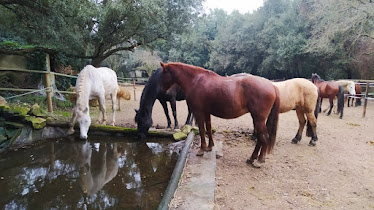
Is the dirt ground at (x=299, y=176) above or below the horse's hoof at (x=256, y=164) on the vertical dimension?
below

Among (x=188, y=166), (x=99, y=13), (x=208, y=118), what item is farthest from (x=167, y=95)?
Answer: (x=99, y=13)

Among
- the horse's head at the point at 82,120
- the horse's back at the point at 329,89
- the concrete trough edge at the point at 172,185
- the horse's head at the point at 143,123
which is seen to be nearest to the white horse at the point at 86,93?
the horse's head at the point at 82,120

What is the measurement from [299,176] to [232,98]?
132 cm

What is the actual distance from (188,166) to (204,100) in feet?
2.98

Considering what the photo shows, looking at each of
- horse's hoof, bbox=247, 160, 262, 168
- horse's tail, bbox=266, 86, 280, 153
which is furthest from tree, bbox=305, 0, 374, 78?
horse's hoof, bbox=247, 160, 262, 168

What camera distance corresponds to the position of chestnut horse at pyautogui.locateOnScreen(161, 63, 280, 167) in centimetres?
270

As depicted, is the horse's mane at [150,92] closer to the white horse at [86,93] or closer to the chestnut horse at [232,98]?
the chestnut horse at [232,98]

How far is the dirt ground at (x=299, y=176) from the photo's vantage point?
2.11 meters

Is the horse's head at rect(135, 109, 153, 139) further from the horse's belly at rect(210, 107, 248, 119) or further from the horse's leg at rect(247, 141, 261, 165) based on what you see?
the horse's leg at rect(247, 141, 261, 165)

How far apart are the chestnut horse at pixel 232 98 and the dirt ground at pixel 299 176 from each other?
35 cm

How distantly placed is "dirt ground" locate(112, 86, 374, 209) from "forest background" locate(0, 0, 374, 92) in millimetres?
4136

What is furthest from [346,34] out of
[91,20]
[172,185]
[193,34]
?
[172,185]

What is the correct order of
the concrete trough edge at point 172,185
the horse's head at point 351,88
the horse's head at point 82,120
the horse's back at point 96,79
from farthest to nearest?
the horse's head at point 351,88
the horse's back at point 96,79
the horse's head at point 82,120
the concrete trough edge at point 172,185

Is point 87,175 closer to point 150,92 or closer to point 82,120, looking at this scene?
point 82,120
